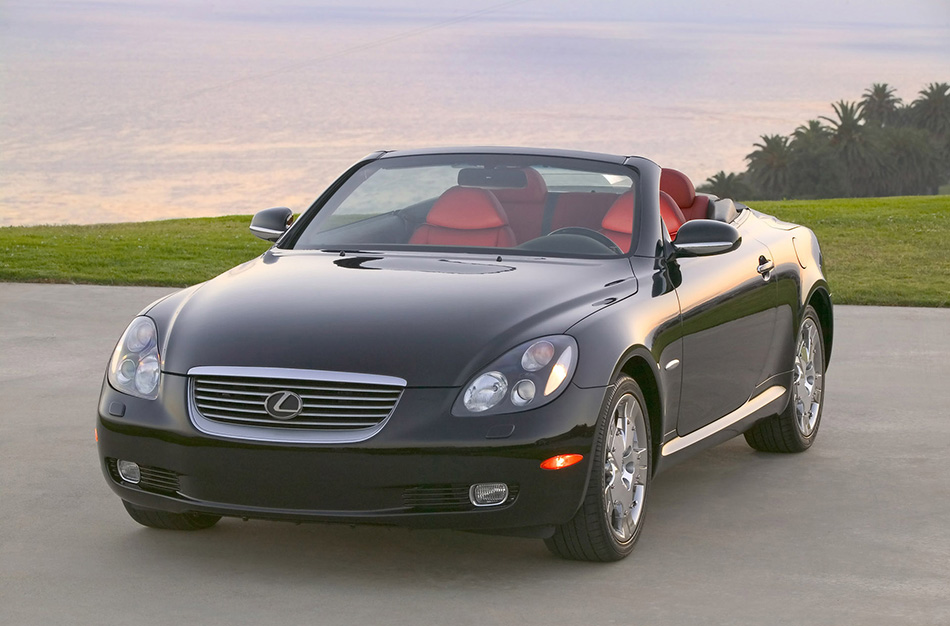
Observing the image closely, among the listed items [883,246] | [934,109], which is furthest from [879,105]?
[883,246]

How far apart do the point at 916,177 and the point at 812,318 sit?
8953 centimetres

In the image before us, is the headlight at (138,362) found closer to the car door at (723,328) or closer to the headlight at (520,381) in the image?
the headlight at (520,381)

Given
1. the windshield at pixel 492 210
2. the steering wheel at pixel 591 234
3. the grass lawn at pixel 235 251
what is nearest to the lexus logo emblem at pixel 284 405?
the windshield at pixel 492 210

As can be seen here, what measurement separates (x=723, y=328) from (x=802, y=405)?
141cm

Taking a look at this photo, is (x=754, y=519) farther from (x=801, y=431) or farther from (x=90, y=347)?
(x=90, y=347)

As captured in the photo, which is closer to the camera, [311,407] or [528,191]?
[311,407]

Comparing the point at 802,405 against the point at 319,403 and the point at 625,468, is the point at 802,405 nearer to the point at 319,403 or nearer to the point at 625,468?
the point at 625,468

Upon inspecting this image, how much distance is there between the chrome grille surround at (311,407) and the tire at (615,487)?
772 millimetres

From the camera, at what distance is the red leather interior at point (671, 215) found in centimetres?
720

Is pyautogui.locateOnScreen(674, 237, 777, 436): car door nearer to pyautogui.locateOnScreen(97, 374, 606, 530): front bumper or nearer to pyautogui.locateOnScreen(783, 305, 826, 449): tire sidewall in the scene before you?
pyautogui.locateOnScreen(783, 305, 826, 449): tire sidewall

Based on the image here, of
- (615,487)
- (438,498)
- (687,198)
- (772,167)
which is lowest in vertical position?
(772,167)

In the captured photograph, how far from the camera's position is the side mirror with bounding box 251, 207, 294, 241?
6.95 meters

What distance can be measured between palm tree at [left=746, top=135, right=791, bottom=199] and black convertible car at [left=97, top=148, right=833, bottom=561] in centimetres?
8888

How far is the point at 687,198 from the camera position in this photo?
26.0 ft
